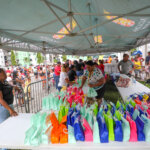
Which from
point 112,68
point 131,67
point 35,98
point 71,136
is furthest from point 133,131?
point 112,68

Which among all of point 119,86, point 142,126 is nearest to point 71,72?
point 119,86

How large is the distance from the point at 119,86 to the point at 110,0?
227cm

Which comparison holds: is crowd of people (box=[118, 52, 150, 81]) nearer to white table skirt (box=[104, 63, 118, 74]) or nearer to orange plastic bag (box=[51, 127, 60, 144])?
white table skirt (box=[104, 63, 118, 74])

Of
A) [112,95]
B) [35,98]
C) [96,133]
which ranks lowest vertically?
[35,98]

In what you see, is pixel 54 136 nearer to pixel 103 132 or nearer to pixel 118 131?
pixel 103 132

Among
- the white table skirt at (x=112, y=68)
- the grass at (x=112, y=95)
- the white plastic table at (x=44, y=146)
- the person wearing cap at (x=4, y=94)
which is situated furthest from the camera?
the white table skirt at (x=112, y=68)

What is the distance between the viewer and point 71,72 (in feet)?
13.4

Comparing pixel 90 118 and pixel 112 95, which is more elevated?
pixel 90 118

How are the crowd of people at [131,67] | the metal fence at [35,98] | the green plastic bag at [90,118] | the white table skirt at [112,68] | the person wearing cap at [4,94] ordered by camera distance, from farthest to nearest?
1. the white table skirt at [112,68]
2. the crowd of people at [131,67]
3. the metal fence at [35,98]
4. the person wearing cap at [4,94]
5. the green plastic bag at [90,118]

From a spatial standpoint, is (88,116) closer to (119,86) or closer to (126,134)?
(126,134)

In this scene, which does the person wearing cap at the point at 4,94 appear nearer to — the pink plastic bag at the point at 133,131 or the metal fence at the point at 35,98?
the metal fence at the point at 35,98

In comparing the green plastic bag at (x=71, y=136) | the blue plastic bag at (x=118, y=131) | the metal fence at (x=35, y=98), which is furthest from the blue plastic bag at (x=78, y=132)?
the metal fence at (x=35, y=98)

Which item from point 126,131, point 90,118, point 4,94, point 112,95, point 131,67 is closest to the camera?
point 126,131

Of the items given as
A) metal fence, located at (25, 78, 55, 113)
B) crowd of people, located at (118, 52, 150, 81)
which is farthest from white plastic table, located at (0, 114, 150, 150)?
crowd of people, located at (118, 52, 150, 81)
